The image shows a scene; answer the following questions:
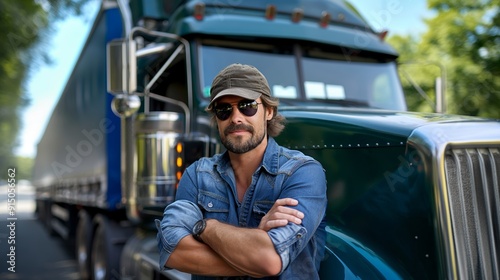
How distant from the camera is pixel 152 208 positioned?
4527mm

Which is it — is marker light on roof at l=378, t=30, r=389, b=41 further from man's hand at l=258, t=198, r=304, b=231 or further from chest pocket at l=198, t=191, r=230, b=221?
man's hand at l=258, t=198, r=304, b=231

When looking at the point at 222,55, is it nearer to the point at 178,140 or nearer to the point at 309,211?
the point at 178,140

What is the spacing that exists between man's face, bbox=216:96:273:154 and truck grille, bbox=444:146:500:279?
0.79 meters

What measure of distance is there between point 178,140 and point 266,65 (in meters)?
0.87

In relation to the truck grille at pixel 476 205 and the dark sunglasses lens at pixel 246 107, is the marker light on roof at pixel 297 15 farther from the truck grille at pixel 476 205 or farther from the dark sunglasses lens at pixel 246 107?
the truck grille at pixel 476 205

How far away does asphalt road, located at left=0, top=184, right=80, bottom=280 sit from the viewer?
397cm

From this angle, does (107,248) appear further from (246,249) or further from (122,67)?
(246,249)

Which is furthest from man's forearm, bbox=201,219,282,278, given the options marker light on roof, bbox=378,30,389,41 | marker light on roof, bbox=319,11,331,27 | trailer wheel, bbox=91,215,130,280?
trailer wheel, bbox=91,215,130,280

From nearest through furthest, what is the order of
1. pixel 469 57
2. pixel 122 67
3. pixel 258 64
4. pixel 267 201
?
pixel 267 201 → pixel 122 67 → pixel 258 64 → pixel 469 57

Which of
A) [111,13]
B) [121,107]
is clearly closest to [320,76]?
[121,107]

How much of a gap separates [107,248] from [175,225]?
3.83 meters

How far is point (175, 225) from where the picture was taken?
213 centimetres

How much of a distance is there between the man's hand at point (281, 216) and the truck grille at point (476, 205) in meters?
0.66

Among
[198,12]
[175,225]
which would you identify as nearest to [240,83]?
[175,225]
